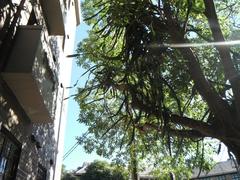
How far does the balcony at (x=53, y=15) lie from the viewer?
9203 mm

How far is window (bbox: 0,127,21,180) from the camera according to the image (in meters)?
6.15

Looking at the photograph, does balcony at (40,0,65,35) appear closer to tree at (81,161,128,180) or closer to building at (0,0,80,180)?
building at (0,0,80,180)

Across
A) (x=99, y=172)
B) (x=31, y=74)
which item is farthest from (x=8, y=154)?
(x=99, y=172)

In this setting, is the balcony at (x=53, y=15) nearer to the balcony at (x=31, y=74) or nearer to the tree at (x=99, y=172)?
the balcony at (x=31, y=74)

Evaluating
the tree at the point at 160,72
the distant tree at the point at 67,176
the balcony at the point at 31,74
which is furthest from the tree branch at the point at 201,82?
the distant tree at the point at 67,176

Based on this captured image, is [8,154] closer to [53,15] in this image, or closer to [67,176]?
[53,15]

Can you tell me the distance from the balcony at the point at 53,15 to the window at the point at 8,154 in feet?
13.9

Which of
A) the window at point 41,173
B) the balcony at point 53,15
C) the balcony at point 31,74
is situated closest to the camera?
the balcony at point 31,74

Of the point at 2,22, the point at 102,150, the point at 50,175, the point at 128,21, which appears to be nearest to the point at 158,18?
the point at 128,21

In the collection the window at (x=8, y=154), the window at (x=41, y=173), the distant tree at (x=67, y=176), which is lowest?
the window at (x=8, y=154)

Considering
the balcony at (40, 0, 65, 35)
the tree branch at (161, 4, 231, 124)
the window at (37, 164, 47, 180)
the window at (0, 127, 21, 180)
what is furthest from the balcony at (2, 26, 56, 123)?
the tree branch at (161, 4, 231, 124)

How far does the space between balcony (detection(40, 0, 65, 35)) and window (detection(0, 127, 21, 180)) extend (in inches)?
167

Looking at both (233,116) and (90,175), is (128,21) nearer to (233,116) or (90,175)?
(233,116)

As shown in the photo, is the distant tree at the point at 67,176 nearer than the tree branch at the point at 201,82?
No
